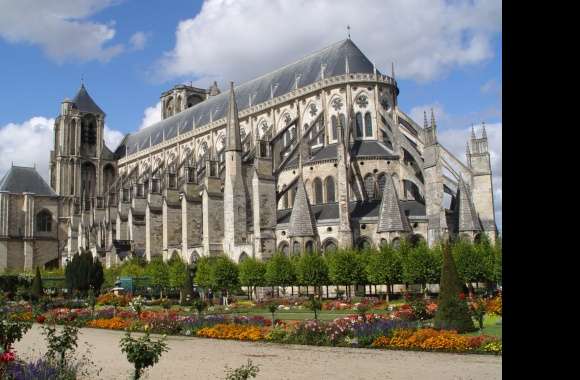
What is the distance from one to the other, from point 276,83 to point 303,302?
1159 inches

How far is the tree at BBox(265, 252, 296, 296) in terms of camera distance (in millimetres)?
34438

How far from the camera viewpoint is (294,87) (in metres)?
52.5

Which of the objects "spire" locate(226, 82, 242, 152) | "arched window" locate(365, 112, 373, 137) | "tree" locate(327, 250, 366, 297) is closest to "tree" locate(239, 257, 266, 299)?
"tree" locate(327, 250, 366, 297)

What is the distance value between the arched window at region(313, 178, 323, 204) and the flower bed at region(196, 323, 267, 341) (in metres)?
24.5

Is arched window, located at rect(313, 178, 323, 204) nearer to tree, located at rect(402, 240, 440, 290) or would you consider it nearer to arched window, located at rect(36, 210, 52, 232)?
tree, located at rect(402, 240, 440, 290)

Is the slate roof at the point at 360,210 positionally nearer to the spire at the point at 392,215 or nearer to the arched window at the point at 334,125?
the spire at the point at 392,215

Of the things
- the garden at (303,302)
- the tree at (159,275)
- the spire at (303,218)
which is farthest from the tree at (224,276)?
the tree at (159,275)

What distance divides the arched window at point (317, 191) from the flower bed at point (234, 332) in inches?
963

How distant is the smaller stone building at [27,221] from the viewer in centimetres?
6688

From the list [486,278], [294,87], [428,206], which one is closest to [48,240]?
[294,87]

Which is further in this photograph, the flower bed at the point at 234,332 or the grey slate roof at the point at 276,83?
the grey slate roof at the point at 276,83

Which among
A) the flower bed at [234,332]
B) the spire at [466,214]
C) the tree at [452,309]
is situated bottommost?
the flower bed at [234,332]
